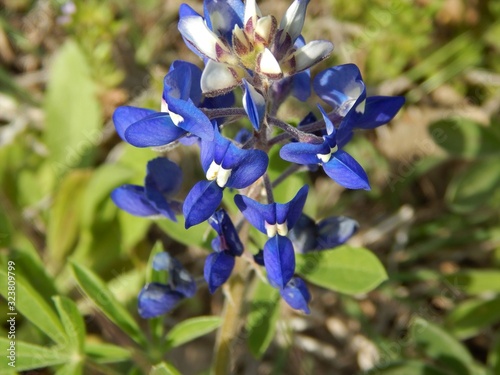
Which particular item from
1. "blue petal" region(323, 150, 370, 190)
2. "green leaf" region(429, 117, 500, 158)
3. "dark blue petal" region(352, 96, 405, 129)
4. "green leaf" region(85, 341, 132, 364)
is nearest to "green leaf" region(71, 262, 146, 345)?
"green leaf" region(85, 341, 132, 364)

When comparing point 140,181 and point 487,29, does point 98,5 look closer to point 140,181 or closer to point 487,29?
point 140,181

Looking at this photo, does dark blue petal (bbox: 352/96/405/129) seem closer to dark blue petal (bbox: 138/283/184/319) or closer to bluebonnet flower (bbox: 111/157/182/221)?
bluebonnet flower (bbox: 111/157/182/221)

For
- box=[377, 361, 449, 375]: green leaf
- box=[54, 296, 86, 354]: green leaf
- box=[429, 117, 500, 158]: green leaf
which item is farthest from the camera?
box=[429, 117, 500, 158]: green leaf

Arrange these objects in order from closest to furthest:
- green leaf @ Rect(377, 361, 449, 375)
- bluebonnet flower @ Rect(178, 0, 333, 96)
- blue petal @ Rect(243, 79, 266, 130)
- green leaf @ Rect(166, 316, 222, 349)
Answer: blue petal @ Rect(243, 79, 266, 130) < bluebonnet flower @ Rect(178, 0, 333, 96) < green leaf @ Rect(166, 316, 222, 349) < green leaf @ Rect(377, 361, 449, 375)

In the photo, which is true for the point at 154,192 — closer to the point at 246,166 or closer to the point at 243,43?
the point at 246,166

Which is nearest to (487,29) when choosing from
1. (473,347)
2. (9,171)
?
(473,347)

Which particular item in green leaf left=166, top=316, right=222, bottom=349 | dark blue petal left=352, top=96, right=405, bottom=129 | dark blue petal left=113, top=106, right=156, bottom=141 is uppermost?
dark blue petal left=113, top=106, right=156, bottom=141

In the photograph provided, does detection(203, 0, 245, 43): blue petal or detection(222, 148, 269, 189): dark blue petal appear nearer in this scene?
detection(222, 148, 269, 189): dark blue petal
